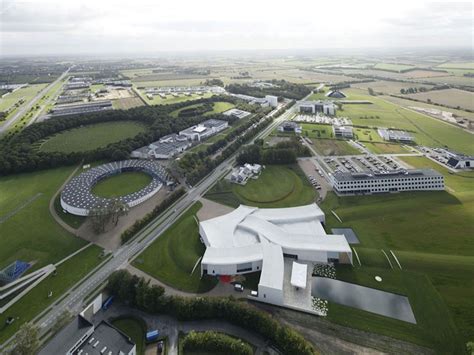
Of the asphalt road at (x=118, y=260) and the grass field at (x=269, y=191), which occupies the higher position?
the asphalt road at (x=118, y=260)

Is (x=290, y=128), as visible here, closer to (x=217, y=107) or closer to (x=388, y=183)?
(x=217, y=107)

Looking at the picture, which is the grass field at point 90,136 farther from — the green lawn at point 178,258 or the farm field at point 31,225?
the green lawn at point 178,258

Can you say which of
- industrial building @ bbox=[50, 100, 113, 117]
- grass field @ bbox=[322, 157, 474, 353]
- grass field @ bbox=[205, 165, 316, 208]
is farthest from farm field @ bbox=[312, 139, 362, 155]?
industrial building @ bbox=[50, 100, 113, 117]

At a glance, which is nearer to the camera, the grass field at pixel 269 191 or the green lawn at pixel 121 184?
the grass field at pixel 269 191

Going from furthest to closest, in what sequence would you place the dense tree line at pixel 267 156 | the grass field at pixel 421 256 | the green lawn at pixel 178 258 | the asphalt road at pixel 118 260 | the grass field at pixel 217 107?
1. the grass field at pixel 217 107
2. the dense tree line at pixel 267 156
3. the green lawn at pixel 178 258
4. the asphalt road at pixel 118 260
5. the grass field at pixel 421 256

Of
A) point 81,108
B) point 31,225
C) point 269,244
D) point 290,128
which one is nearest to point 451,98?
point 290,128

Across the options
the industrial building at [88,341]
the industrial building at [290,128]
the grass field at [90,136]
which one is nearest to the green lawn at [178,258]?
the industrial building at [88,341]

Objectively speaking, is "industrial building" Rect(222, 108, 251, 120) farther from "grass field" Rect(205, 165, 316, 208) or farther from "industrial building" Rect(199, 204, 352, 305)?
"industrial building" Rect(199, 204, 352, 305)
